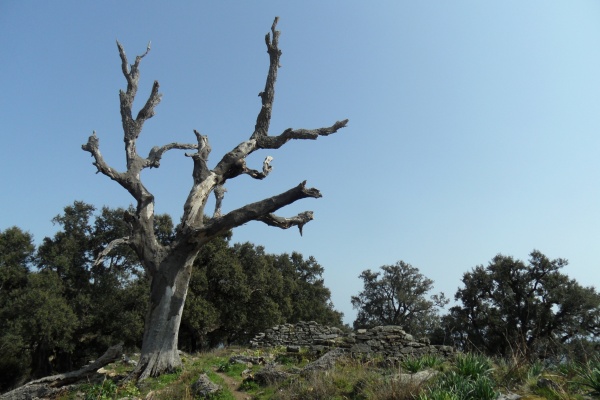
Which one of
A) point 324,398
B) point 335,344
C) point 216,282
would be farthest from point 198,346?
point 324,398

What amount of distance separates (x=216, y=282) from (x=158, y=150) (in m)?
13.9

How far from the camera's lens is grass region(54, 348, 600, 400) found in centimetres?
537

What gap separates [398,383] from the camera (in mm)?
5758

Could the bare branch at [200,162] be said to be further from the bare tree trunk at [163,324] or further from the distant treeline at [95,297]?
the distant treeline at [95,297]

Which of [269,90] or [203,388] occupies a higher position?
[269,90]

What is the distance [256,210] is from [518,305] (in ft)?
65.8

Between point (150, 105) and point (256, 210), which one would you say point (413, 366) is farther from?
point (150, 105)

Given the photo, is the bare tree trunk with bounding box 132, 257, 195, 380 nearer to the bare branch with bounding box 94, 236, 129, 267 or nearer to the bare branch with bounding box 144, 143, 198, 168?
the bare branch with bounding box 94, 236, 129, 267

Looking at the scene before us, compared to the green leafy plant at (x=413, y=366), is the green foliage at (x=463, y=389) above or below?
below

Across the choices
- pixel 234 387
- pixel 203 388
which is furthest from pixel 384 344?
pixel 203 388

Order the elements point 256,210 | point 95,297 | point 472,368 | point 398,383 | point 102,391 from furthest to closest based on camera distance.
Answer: point 95,297
point 256,210
point 102,391
point 472,368
point 398,383

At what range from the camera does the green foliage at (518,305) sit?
2205 centimetres

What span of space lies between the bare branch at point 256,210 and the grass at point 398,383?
3303mm

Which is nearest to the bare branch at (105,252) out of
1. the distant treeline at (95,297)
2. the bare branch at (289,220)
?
the bare branch at (289,220)
